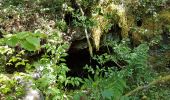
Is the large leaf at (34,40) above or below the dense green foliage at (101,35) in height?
above

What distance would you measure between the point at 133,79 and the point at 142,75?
0.56ft

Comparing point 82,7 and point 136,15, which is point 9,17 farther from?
point 136,15

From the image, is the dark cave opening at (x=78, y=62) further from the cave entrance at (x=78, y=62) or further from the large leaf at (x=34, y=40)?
the large leaf at (x=34, y=40)

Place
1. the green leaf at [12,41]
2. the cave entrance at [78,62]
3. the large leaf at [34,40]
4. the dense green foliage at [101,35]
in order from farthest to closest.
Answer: the cave entrance at [78,62], the dense green foliage at [101,35], the green leaf at [12,41], the large leaf at [34,40]

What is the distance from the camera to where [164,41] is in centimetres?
691

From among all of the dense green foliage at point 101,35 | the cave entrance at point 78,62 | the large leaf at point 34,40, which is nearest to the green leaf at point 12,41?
the large leaf at point 34,40

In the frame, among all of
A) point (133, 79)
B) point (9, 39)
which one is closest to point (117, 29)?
point (133, 79)

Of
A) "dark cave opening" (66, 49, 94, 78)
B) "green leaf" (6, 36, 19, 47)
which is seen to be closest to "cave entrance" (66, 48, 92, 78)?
"dark cave opening" (66, 49, 94, 78)

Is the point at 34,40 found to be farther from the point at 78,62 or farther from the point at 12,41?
the point at 78,62

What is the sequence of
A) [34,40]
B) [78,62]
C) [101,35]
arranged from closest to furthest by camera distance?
[34,40] < [101,35] < [78,62]

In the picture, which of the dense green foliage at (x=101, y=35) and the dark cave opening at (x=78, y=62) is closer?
the dense green foliage at (x=101, y=35)

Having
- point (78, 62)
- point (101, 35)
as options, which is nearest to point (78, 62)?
point (78, 62)

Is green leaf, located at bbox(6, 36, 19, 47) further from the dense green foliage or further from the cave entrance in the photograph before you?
the cave entrance

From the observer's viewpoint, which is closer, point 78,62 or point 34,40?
point 34,40
